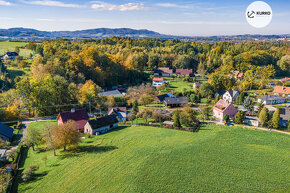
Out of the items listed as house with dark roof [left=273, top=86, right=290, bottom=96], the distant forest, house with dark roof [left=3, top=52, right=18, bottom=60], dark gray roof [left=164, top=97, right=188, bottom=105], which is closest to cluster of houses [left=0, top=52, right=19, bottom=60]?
house with dark roof [left=3, top=52, right=18, bottom=60]

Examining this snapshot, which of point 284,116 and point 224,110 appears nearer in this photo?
point 284,116

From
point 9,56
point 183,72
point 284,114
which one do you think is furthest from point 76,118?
point 183,72

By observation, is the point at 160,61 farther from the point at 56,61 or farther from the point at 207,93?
the point at 56,61

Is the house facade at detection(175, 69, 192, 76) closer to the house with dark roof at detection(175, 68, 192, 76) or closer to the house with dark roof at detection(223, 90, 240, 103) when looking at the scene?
the house with dark roof at detection(175, 68, 192, 76)

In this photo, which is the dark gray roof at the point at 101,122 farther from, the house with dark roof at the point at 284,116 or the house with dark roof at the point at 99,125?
the house with dark roof at the point at 284,116

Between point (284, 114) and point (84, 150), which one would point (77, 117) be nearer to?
point (84, 150)

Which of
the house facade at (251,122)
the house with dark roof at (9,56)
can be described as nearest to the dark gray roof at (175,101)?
the house facade at (251,122)

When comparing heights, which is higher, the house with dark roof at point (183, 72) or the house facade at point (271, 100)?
the house with dark roof at point (183, 72)
